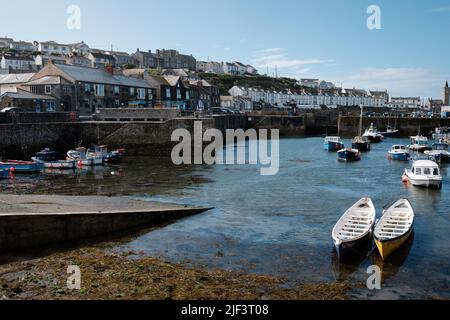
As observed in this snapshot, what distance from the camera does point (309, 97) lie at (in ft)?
488

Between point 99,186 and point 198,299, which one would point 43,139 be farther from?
point 198,299

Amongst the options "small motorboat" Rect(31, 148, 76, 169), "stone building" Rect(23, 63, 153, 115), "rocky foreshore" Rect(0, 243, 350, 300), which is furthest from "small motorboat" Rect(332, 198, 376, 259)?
"stone building" Rect(23, 63, 153, 115)

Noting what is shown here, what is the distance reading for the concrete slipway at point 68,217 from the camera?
15.6m

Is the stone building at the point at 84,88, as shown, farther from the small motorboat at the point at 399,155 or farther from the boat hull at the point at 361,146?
the small motorboat at the point at 399,155

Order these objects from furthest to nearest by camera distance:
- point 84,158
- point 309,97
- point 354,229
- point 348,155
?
point 309,97, point 348,155, point 84,158, point 354,229

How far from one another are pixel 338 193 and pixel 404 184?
605 centimetres

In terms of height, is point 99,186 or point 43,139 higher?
point 43,139

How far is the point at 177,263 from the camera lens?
14914 millimetres

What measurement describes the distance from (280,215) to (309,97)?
131 metres

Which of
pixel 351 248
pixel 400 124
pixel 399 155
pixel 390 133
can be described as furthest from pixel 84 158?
pixel 400 124

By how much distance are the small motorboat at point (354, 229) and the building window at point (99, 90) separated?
1890 inches

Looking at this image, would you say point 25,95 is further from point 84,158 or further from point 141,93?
point 141,93
